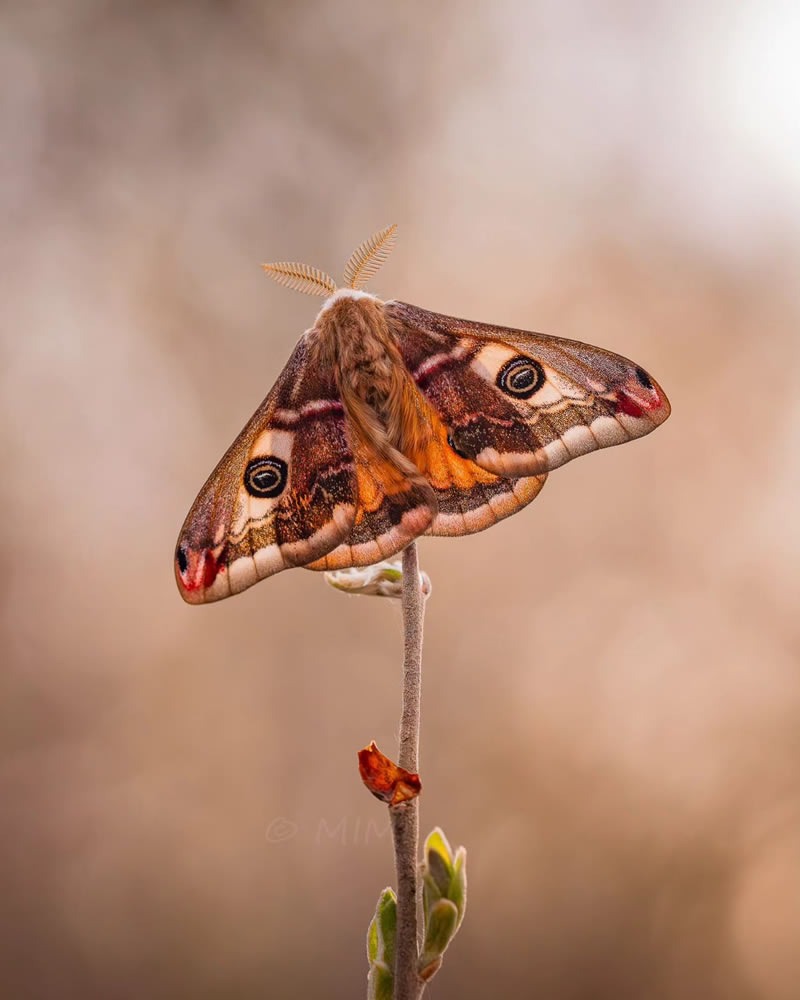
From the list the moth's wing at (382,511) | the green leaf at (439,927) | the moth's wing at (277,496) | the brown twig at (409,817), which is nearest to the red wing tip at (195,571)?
the moth's wing at (277,496)

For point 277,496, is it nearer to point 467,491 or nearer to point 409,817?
point 467,491

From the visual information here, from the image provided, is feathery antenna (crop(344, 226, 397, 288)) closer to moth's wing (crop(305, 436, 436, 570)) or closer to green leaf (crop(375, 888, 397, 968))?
moth's wing (crop(305, 436, 436, 570))

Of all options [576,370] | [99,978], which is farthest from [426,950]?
[99,978]

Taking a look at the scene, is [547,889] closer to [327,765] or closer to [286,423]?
[327,765]

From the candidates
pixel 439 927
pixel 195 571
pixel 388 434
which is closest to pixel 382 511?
pixel 388 434

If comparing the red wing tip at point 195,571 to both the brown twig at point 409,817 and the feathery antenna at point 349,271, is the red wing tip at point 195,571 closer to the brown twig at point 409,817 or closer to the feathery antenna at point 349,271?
Answer: the brown twig at point 409,817

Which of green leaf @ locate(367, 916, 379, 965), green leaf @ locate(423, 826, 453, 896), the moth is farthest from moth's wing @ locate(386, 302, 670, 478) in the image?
green leaf @ locate(367, 916, 379, 965)
